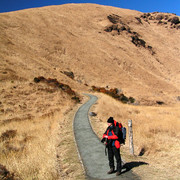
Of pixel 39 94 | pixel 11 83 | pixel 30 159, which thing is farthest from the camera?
pixel 11 83

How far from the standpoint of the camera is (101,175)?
5648 mm

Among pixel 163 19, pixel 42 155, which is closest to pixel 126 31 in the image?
pixel 163 19

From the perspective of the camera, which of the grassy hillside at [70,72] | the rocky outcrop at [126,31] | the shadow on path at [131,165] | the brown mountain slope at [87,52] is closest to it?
the shadow on path at [131,165]

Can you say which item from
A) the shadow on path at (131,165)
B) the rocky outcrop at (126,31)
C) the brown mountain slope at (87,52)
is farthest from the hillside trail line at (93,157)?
the rocky outcrop at (126,31)

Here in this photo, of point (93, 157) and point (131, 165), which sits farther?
point (93, 157)

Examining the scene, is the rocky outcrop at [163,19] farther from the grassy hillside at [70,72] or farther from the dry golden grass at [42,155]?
the dry golden grass at [42,155]

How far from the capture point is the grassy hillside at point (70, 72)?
10594mm

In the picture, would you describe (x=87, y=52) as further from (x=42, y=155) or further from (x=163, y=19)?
(x=163, y=19)

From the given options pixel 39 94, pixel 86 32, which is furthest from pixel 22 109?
pixel 86 32

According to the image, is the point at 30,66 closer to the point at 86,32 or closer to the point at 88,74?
the point at 88,74

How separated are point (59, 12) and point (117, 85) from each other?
53989 mm

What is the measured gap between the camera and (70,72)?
147 ft

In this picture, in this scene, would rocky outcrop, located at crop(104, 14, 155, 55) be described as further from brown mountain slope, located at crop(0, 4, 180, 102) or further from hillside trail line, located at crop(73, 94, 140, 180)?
hillside trail line, located at crop(73, 94, 140, 180)

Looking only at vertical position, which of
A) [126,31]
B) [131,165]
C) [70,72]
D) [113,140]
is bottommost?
[131,165]
